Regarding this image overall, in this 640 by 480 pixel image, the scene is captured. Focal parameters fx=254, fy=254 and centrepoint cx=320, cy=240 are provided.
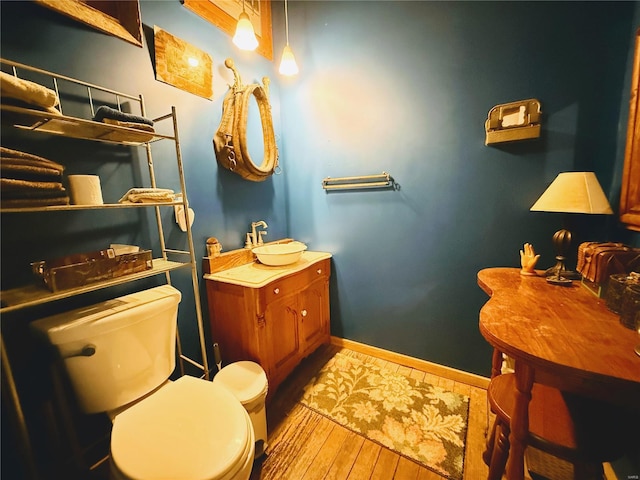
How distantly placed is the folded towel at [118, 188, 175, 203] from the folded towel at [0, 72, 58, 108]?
372 millimetres

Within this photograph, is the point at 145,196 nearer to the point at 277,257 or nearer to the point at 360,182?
the point at 277,257

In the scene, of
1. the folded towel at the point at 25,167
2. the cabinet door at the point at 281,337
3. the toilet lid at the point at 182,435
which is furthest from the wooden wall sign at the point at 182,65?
the toilet lid at the point at 182,435

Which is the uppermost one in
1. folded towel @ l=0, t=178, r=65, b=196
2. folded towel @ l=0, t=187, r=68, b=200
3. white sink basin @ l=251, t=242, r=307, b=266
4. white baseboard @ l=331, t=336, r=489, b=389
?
folded towel @ l=0, t=178, r=65, b=196

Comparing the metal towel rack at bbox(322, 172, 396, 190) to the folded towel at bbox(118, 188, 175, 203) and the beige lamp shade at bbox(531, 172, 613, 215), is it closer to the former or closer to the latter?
the beige lamp shade at bbox(531, 172, 613, 215)

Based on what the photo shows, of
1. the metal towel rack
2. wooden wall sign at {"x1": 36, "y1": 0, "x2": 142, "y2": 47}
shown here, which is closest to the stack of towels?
wooden wall sign at {"x1": 36, "y1": 0, "x2": 142, "y2": 47}

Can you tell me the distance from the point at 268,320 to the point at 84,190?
1050mm

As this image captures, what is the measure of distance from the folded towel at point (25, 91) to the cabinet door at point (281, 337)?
4.03 ft

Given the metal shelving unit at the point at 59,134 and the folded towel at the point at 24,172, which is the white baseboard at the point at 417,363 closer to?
the metal shelving unit at the point at 59,134

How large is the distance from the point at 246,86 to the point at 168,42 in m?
0.50

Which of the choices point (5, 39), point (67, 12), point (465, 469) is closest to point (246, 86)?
point (67, 12)

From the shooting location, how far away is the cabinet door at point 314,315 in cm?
184

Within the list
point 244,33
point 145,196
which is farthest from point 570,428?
point 244,33

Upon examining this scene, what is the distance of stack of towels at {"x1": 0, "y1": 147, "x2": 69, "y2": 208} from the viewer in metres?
0.77

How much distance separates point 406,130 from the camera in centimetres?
175
